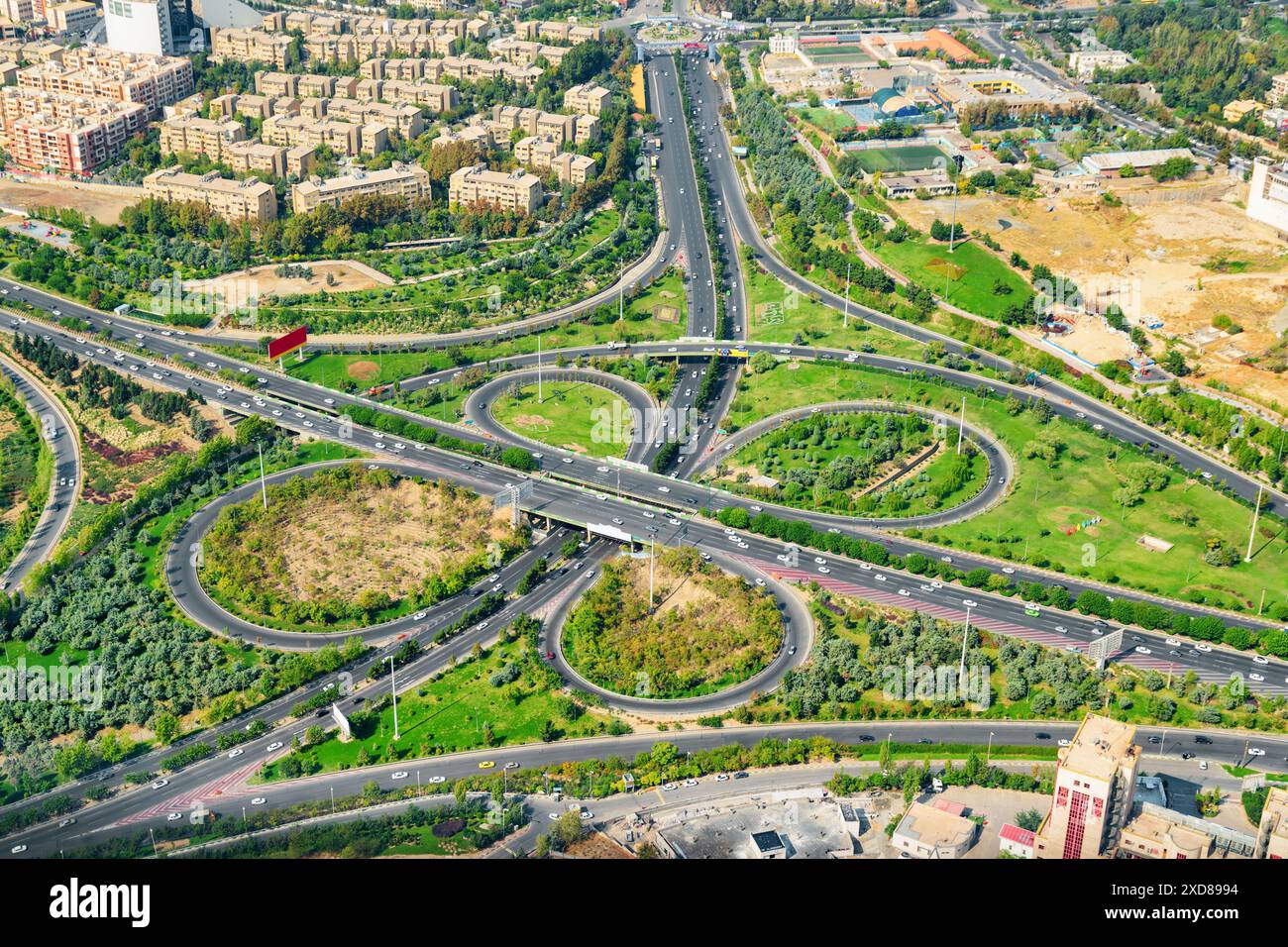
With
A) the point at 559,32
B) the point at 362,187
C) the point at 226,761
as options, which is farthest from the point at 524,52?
the point at 226,761

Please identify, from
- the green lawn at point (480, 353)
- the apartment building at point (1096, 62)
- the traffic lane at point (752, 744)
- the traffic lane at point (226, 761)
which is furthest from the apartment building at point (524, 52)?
the traffic lane at point (752, 744)

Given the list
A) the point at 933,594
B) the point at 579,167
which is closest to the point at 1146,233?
the point at 579,167

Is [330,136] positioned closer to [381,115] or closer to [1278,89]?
[381,115]

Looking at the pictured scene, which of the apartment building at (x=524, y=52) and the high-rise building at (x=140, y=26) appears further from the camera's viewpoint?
the apartment building at (x=524, y=52)

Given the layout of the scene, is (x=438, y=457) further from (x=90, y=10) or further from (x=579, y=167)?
(x=90, y=10)

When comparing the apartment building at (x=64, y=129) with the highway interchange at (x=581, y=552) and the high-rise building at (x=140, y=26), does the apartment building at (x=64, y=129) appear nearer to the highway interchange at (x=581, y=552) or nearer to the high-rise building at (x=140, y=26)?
the high-rise building at (x=140, y=26)

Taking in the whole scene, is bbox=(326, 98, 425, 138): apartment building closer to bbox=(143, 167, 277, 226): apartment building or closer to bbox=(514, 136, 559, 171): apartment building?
bbox=(514, 136, 559, 171): apartment building
